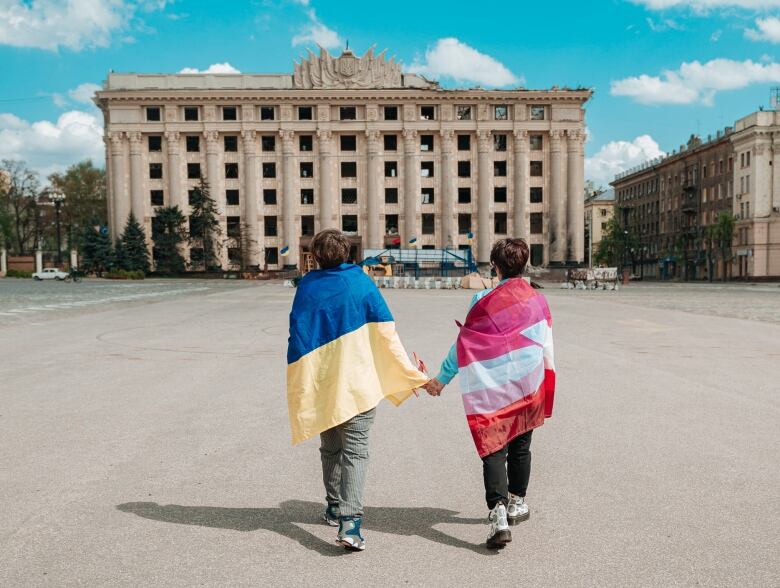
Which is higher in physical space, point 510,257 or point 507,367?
point 510,257

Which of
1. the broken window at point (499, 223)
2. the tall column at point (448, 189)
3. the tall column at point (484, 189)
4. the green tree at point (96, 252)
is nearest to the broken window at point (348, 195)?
the tall column at point (448, 189)

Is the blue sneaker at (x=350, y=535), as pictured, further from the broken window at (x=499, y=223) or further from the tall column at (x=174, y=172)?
the tall column at (x=174, y=172)

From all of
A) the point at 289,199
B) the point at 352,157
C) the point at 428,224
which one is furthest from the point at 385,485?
the point at 352,157

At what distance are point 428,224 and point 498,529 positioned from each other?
81376 millimetres

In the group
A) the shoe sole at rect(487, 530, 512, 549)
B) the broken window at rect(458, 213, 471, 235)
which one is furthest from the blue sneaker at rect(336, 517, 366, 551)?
the broken window at rect(458, 213, 471, 235)

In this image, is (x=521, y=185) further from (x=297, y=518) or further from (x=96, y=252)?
(x=297, y=518)

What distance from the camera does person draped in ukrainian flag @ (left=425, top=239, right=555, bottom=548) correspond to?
14.8 feet

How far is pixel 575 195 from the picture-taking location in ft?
279

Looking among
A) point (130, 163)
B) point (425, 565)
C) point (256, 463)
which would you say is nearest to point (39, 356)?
point (256, 463)

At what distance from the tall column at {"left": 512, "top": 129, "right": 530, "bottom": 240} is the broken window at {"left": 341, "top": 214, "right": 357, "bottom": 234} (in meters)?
17.0

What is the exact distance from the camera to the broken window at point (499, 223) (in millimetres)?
85250

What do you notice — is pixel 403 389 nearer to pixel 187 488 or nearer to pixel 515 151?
pixel 187 488

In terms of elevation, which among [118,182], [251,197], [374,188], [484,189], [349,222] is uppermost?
[118,182]

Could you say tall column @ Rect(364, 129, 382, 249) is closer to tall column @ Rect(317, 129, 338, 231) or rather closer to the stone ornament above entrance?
tall column @ Rect(317, 129, 338, 231)
